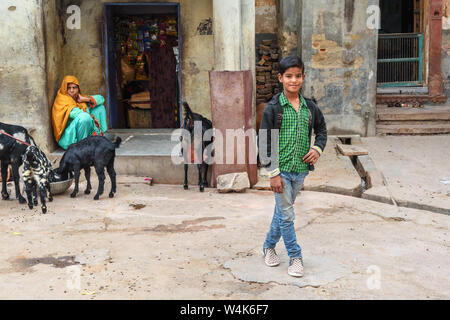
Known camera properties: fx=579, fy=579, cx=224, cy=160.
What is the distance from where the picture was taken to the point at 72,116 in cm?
902

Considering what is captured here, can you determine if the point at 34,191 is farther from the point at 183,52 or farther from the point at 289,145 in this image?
the point at 183,52

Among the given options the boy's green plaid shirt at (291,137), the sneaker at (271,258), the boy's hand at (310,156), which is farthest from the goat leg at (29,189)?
the boy's hand at (310,156)

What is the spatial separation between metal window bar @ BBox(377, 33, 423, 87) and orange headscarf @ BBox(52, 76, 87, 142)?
6.98 meters

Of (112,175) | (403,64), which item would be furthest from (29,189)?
(403,64)

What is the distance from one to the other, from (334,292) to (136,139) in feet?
20.7

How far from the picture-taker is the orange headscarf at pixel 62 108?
9.02 meters

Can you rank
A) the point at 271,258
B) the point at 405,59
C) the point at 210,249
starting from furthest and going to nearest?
1. the point at 405,59
2. the point at 210,249
3. the point at 271,258

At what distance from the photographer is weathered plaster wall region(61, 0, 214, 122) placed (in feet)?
34.7

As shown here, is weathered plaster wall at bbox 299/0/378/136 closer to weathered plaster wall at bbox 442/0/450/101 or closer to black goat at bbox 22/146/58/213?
weathered plaster wall at bbox 442/0/450/101

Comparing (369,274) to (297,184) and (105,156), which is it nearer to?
(297,184)

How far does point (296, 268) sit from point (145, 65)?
860 centimetres

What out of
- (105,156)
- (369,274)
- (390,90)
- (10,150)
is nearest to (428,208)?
(369,274)

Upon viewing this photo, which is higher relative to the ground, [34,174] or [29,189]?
[34,174]

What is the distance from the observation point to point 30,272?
15.7 ft
